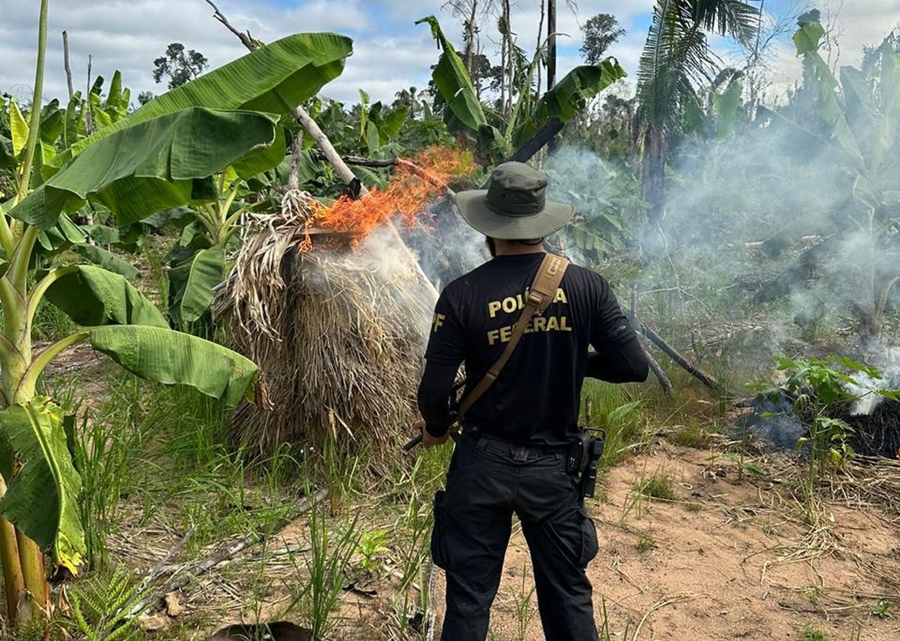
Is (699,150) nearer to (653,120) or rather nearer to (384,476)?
(653,120)

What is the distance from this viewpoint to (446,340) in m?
2.88

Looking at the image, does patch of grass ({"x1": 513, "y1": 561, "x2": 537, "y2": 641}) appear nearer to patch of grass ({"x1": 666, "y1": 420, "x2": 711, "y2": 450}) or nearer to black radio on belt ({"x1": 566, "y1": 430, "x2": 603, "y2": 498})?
black radio on belt ({"x1": 566, "y1": 430, "x2": 603, "y2": 498})

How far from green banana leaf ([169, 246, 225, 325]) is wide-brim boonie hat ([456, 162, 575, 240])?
10.9 ft

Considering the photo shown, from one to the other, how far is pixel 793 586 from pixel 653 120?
5552 mm

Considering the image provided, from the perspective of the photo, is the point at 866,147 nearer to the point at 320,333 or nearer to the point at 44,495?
the point at 320,333

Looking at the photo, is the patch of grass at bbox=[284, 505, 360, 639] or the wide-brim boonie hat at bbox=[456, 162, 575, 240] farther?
the patch of grass at bbox=[284, 505, 360, 639]

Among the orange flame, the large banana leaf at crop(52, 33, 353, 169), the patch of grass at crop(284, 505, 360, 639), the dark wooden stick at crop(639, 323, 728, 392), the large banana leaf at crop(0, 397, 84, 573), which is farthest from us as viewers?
the dark wooden stick at crop(639, 323, 728, 392)

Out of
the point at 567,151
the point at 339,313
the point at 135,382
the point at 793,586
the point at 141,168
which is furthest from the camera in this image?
the point at 567,151

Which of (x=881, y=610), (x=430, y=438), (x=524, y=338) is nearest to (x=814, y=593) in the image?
(x=881, y=610)

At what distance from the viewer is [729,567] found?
4.44 metres

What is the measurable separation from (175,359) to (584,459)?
175 cm

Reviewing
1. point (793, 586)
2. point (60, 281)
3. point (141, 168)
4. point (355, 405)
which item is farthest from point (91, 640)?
point (793, 586)

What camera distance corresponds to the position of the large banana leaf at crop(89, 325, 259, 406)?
3.21 metres

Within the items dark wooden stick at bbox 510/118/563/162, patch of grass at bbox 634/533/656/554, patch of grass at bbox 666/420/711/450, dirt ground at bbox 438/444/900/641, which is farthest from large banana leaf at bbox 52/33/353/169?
patch of grass at bbox 666/420/711/450
